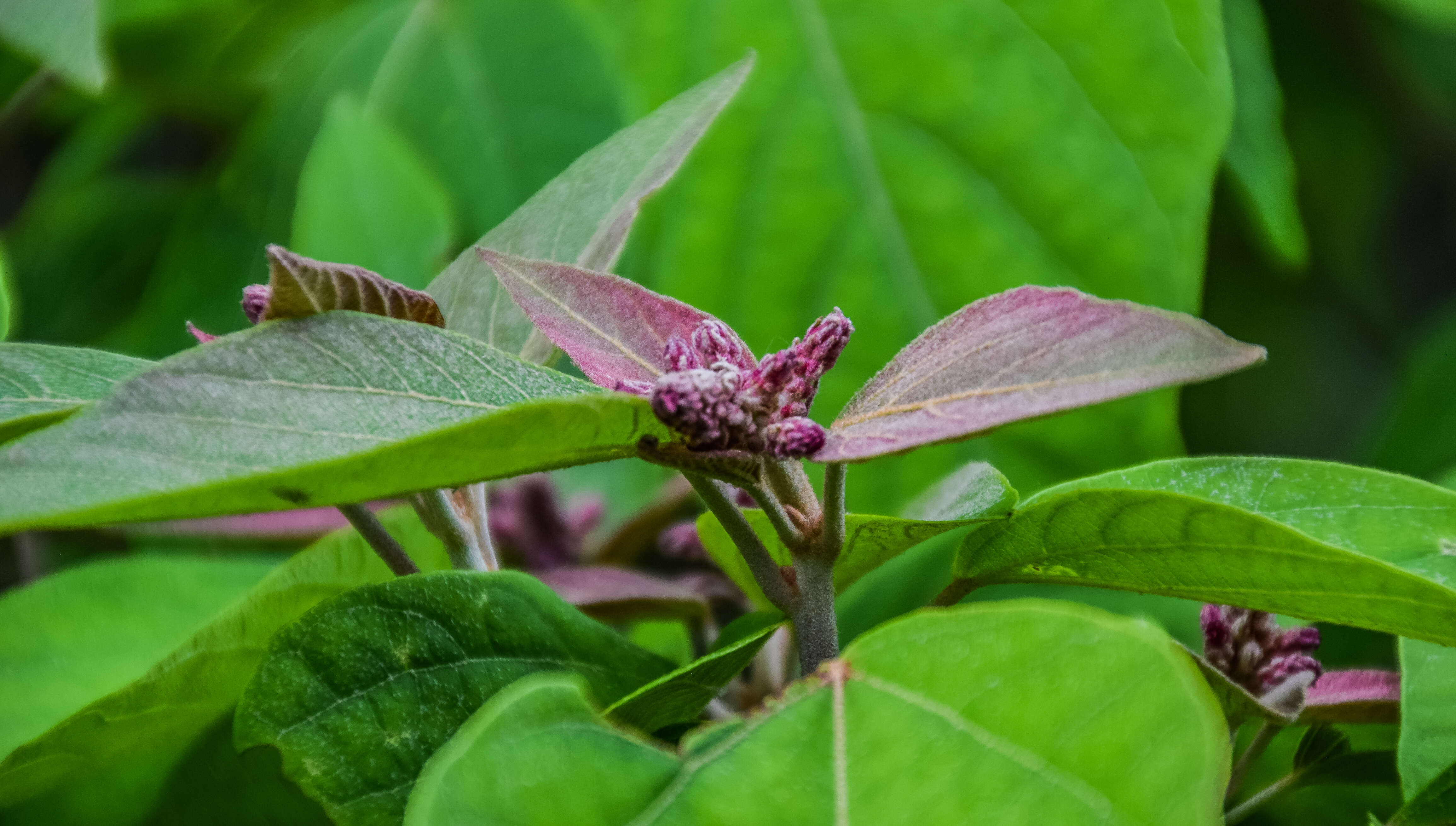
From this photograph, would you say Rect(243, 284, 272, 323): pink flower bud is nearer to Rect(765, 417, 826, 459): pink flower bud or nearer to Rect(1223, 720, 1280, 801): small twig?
Rect(765, 417, 826, 459): pink flower bud

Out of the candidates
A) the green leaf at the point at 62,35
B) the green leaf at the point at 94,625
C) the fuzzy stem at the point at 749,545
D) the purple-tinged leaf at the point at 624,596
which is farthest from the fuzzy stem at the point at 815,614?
the green leaf at the point at 62,35

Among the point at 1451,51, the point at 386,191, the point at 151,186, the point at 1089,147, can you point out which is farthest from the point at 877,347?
the point at 151,186

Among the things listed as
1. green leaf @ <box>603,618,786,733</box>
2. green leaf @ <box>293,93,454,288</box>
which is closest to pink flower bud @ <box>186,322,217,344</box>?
green leaf @ <box>603,618,786,733</box>

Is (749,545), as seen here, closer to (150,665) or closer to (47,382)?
(47,382)

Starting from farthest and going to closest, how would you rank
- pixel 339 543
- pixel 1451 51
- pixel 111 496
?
pixel 1451 51, pixel 339 543, pixel 111 496

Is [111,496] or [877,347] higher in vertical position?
[111,496]

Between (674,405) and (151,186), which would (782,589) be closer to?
(674,405)
